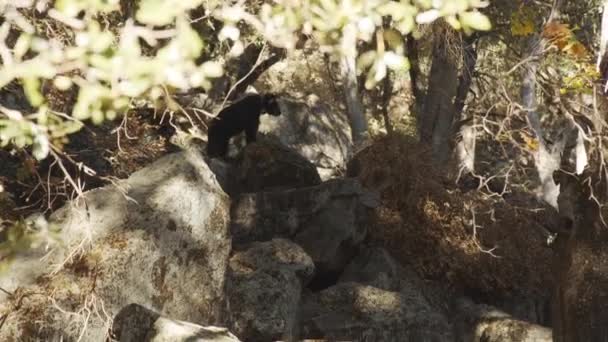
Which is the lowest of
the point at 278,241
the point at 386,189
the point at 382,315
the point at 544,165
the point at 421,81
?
the point at 382,315

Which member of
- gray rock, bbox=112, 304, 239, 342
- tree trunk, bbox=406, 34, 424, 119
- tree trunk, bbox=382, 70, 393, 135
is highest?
tree trunk, bbox=382, 70, 393, 135

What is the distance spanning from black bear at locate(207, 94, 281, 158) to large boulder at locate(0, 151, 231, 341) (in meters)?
9.17

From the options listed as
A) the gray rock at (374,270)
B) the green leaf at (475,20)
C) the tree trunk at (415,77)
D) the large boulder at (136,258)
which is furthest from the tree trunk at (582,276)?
the tree trunk at (415,77)

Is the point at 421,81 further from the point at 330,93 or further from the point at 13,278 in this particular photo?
the point at 13,278

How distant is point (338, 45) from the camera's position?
3738mm

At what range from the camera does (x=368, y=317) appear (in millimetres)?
10023

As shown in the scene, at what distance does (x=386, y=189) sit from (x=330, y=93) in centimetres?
1740

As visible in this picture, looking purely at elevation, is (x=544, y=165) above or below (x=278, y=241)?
above

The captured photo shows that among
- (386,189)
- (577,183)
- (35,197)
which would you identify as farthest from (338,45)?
(386,189)

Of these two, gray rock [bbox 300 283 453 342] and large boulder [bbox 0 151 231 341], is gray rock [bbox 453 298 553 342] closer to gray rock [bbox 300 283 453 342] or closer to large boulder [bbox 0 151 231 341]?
gray rock [bbox 300 283 453 342]

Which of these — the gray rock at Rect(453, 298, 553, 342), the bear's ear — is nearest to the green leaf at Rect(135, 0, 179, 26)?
the gray rock at Rect(453, 298, 553, 342)

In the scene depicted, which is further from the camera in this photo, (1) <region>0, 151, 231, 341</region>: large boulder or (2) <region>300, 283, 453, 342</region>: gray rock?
(2) <region>300, 283, 453, 342</region>: gray rock

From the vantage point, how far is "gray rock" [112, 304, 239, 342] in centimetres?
596

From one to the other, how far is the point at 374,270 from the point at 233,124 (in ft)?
20.0
